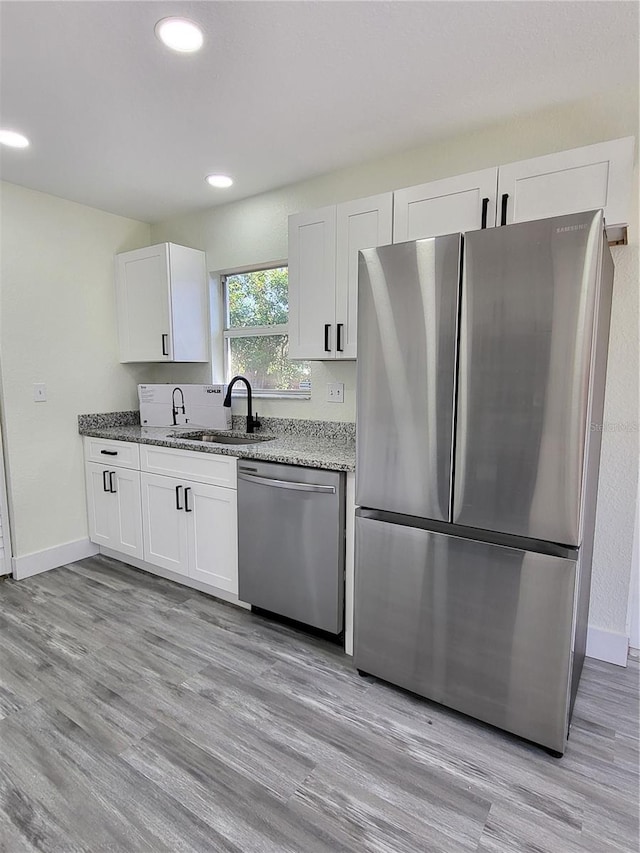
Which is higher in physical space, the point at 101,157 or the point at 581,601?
the point at 101,157

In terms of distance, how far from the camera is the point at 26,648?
225 cm

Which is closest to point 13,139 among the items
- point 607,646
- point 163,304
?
point 163,304

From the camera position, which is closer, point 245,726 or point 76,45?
point 76,45

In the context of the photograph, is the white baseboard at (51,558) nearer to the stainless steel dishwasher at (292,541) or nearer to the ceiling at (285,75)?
the stainless steel dishwasher at (292,541)

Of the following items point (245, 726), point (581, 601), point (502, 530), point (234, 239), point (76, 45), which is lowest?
point (245, 726)

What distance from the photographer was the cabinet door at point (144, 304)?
318 centimetres

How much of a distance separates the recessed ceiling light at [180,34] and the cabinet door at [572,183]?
1273mm

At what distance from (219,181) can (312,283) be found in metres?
0.98

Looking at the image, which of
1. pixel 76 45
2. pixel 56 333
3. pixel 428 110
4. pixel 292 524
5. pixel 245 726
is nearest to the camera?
pixel 76 45

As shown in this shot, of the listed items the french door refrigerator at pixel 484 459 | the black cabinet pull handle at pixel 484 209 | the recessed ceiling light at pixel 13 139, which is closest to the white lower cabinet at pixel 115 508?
the french door refrigerator at pixel 484 459

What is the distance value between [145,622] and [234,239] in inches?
98.3

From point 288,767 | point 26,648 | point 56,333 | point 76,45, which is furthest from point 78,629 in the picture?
point 76,45

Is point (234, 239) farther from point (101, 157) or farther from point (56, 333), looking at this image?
point (56, 333)

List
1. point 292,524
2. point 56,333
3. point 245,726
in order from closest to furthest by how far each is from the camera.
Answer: point 245,726 < point 292,524 < point 56,333
